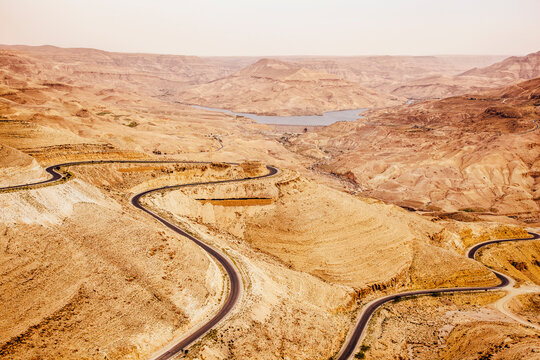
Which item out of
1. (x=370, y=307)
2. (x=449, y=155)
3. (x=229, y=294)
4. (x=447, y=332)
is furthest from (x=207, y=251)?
(x=449, y=155)

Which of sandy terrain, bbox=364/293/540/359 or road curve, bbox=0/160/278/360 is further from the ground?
road curve, bbox=0/160/278/360

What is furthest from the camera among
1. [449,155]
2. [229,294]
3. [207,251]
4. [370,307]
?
[449,155]

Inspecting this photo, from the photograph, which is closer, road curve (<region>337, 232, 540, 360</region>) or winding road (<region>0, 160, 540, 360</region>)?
winding road (<region>0, 160, 540, 360</region>)

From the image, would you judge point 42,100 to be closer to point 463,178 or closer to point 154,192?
point 154,192

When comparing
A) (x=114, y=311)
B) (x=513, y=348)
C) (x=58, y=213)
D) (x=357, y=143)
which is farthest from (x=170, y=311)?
(x=357, y=143)

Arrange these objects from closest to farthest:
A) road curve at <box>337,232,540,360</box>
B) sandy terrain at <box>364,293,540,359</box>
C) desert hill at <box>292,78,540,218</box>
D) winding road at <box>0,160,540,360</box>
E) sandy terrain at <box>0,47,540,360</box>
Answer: sandy terrain at <box>0,47,540,360</box> < winding road at <box>0,160,540,360</box> < sandy terrain at <box>364,293,540,359</box> < road curve at <box>337,232,540,360</box> < desert hill at <box>292,78,540,218</box>

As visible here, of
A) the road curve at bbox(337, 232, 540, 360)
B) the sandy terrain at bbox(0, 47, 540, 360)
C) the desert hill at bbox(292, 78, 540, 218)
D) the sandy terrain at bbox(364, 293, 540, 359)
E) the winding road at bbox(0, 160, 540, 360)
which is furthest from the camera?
the desert hill at bbox(292, 78, 540, 218)

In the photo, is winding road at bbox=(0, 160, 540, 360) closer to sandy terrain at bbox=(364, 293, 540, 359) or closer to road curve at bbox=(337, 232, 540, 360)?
road curve at bbox=(337, 232, 540, 360)

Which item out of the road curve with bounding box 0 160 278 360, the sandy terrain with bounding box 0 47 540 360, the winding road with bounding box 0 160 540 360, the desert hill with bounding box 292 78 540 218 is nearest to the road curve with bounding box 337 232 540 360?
the winding road with bounding box 0 160 540 360

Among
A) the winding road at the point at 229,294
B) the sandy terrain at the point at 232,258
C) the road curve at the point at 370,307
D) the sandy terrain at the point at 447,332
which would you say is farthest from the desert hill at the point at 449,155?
the sandy terrain at the point at 447,332

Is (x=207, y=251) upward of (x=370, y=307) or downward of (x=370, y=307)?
upward

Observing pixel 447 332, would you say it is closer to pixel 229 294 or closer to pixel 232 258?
pixel 229 294

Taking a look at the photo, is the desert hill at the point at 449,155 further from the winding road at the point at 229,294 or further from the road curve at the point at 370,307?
the winding road at the point at 229,294
